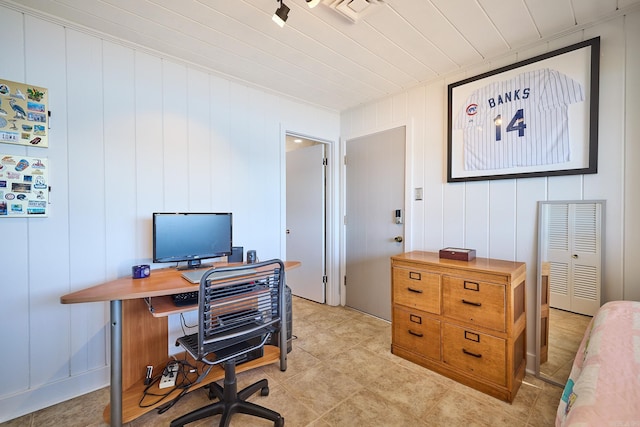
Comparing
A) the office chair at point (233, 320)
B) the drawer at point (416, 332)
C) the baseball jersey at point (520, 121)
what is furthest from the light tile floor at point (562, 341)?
the office chair at point (233, 320)

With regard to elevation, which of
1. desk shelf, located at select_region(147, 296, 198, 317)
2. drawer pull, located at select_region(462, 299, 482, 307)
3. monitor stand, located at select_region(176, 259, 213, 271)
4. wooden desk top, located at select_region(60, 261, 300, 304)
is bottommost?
drawer pull, located at select_region(462, 299, 482, 307)

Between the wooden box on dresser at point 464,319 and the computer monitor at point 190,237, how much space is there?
1.44m

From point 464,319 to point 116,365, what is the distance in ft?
7.10

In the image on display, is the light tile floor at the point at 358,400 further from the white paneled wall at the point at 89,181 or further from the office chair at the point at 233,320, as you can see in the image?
the white paneled wall at the point at 89,181

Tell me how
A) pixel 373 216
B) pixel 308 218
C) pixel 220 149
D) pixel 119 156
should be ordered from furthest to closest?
pixel 308 218
pixel 373 216
pixel 220 149
pixel 119 156

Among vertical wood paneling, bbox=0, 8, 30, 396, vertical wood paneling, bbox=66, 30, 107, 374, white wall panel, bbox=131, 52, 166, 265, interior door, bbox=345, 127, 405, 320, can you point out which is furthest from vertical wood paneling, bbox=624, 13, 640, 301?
vertical wood paneling, bbox=0, 8, 30, 396

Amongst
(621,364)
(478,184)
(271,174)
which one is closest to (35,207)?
(271,174)

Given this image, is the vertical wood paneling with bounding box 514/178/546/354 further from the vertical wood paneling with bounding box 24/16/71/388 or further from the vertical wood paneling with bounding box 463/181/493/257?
the vertical wood paneling with bounding box 24/16/71/388

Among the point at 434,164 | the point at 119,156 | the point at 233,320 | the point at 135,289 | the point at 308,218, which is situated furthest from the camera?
the point at 308,218

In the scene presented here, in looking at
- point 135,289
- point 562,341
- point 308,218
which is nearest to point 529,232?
point 562,341

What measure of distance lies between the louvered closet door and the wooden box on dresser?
214mm

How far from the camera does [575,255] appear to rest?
1.90 meters

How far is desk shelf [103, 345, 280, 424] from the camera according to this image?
5.15ft

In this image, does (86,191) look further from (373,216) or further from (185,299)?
(373,216)
